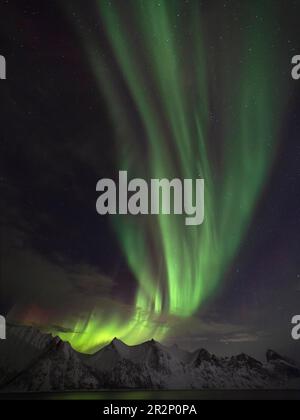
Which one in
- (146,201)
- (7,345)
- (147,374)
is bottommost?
(147,374)

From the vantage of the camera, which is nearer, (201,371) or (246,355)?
(201,371)

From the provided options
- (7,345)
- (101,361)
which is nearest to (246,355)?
(101,361)

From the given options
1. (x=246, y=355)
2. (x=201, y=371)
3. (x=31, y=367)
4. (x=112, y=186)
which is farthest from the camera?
(x=246, y=355)

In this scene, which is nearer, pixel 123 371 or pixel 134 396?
pixel 134 396

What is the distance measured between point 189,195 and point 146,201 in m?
1.50

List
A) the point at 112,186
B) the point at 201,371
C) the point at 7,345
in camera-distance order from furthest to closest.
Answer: the point at 201,371, the point at 7,345, the point at 112,186

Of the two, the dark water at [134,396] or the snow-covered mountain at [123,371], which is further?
the snow-covered mountain at [123,371]

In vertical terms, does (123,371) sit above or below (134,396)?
below

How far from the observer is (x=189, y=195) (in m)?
14.9

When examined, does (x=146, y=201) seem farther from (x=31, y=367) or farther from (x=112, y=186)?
(x=31, y=367)

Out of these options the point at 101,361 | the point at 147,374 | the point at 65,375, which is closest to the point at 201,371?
the point at 147,374

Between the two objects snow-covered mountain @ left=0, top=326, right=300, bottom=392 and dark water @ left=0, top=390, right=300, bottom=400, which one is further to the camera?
snow-covered mountain @ left=0, top=326, right=300, bottom=392
